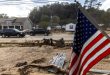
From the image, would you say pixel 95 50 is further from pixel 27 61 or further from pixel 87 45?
pixel 27 61

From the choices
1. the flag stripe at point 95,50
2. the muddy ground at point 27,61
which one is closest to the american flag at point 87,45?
the flag stripe at point 95,50

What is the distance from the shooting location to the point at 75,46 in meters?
4.54

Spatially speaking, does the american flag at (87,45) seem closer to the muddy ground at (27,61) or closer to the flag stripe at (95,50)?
the flag stripe at (95,50)

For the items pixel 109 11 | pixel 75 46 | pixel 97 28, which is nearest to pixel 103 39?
pixel 97 28

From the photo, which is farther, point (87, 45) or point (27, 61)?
point (27, 61)

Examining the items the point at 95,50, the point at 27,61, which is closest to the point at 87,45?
the point at 95,50

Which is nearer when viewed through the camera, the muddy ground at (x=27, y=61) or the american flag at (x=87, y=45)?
the american flag at (x=87, y=45)

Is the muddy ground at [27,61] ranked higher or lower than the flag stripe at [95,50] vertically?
lower

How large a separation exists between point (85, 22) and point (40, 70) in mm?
11934

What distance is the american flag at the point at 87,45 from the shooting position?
4.27 m

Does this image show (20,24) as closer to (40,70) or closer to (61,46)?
(61,46)

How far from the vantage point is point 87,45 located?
4.42 metres

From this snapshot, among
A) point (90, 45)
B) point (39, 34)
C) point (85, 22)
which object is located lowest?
point (39, 34)

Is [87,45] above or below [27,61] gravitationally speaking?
above
